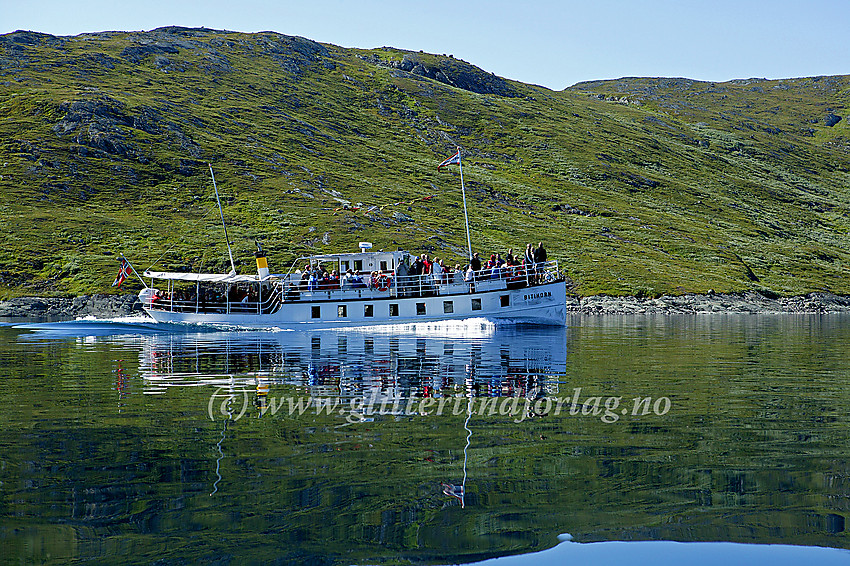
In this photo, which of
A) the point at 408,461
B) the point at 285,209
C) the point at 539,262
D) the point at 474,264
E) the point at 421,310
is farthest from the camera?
the point at 285,209

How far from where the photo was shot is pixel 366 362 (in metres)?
30.8

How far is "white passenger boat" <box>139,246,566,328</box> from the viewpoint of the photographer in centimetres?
5303

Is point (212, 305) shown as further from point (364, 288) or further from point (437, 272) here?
point (437, 272)

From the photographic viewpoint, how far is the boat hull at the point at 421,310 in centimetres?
5291

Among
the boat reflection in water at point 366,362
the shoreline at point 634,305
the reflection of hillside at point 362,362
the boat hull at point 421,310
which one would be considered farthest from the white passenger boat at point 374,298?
the shoreline at point 634,305

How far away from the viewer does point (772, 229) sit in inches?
7141

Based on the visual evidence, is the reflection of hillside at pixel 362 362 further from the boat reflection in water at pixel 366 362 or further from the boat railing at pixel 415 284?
the boat railing at pixel 415 284

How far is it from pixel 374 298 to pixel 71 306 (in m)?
54.4

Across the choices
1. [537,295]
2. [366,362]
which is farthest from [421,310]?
[366,362]

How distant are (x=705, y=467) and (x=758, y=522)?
2.85 meters

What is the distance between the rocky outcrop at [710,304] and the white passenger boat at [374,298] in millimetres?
45906

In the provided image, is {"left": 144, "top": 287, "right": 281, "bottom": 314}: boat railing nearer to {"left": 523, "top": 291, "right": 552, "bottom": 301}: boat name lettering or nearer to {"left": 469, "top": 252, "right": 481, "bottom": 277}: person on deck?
{"left": 469, "top": 252, "right": 481, "bottom": 277}: person on deck

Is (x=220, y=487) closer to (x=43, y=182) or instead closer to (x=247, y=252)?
(x=247, y=252)

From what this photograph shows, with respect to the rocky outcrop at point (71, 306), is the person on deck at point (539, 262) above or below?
above
